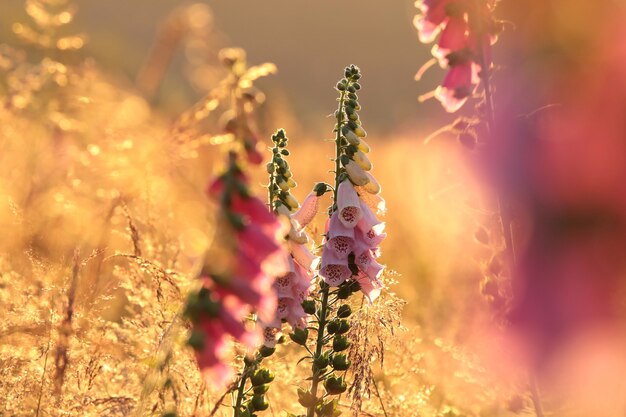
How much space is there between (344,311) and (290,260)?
0.25 metres

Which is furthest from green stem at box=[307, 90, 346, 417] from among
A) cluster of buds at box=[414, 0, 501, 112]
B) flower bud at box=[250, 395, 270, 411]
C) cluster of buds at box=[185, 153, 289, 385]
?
cluster of buds at box=[185, 153, 289, 385]

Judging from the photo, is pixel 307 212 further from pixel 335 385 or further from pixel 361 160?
pixel 335 385

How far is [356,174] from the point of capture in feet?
7.57

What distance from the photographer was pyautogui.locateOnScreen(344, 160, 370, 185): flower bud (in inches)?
90.4

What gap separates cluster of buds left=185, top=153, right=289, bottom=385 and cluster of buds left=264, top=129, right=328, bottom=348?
2.77ft

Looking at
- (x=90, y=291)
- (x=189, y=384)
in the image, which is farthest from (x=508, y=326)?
(x=90, y=291)

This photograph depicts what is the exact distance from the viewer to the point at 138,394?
2299 mm

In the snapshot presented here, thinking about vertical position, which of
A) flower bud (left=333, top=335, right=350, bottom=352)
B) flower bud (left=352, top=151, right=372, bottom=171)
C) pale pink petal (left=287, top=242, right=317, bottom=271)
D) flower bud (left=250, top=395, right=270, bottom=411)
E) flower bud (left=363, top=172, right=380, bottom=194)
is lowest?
flower bud (left=250, top=395, right=270, bottom=411)

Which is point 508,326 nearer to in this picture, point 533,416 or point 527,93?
point 533,416

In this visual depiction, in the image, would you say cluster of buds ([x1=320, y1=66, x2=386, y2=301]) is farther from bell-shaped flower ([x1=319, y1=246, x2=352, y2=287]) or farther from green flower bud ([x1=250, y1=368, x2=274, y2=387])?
green flower bud ([x1=250, y1=368, x2=274, y2=387])

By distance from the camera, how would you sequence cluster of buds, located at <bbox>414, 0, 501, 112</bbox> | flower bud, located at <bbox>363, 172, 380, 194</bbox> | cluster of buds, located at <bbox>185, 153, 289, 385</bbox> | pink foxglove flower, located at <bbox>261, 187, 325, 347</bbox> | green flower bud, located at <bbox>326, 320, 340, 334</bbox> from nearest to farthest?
cluster of buds, located at <bbox>185, 153, 289, 385</bbox> → cluster of buds, located at <bbox>414, 0, 501, 112</bbox> → pink foxglove flower, located at <bbox>261, 187, 325, 347</bbox> → green flower bud, located at <bbox>326, 320, 340, 334</bbox> → flower bud, located at <bbox>363, 172, 380, 194</bbox>

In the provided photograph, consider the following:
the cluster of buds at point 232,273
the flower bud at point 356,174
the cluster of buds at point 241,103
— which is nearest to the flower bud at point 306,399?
the flower bud at point 356,174

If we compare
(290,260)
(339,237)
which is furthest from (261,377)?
(339,237)

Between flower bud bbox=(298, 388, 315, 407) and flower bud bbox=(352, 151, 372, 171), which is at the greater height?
flower bud bbox=(352, 151, 372, 171)
